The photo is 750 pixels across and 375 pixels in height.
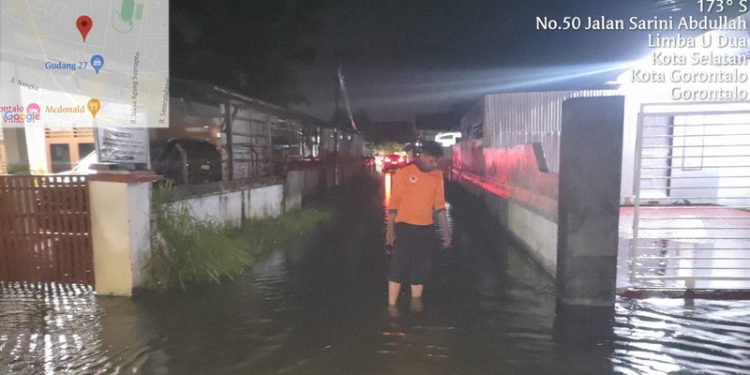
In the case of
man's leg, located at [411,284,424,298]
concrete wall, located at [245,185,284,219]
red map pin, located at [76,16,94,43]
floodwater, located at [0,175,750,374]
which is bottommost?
floodwater, located at [0,175,750,374]

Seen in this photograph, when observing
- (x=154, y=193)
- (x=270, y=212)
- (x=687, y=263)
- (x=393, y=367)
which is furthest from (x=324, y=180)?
(x=393, y=367)

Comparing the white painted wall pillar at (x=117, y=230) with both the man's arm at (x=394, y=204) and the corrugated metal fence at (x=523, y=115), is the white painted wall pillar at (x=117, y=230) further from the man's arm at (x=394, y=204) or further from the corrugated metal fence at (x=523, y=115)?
the corrugated metal fence at (x=523, y=115)

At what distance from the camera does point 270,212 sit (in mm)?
9758

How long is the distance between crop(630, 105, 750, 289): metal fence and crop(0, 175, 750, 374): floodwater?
2.02 ft

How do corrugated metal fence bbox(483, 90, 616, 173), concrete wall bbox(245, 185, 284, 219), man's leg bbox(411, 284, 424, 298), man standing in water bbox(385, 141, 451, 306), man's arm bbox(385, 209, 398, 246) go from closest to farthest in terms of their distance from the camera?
man standing in water bbox(385, 141, 451, 306)
man's arm bbox(385, 209, 398, 246)
man's leg bbox(411, 284, 424, 298)
concrete wall bbox(245, 185, 284, 219)
corrugated metal fence bbox(483, 90, 616, 173)

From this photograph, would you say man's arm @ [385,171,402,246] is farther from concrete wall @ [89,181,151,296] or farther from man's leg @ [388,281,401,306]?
concrete wall @ [89,181,151,296]

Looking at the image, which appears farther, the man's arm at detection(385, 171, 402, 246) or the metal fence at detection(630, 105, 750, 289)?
the metal fence at detection(630, 105, 750, 289)

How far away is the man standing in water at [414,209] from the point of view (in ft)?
15.1

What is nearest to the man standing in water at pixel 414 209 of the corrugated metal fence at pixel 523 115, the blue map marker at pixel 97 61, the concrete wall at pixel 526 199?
the concrete wall at pixel 526 199

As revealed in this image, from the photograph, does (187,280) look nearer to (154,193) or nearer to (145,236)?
(145,236)

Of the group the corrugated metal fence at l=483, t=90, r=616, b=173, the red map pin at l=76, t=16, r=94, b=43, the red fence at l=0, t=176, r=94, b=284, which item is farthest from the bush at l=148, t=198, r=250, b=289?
the corrugated metal fence at l=483, t=90, r=616, b=173

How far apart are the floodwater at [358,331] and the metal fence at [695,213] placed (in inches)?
24.2

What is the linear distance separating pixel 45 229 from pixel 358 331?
4.15m

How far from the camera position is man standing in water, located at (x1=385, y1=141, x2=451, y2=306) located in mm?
4605
